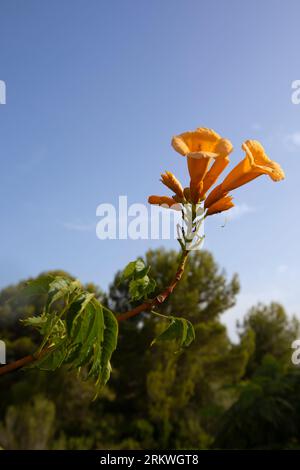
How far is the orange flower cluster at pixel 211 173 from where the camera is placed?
1.09 metres

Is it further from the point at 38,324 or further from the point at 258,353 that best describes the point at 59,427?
the point at 38,324

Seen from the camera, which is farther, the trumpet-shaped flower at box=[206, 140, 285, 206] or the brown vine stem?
the trumpet-shaped flower at box=[206, 140, 285, 206]

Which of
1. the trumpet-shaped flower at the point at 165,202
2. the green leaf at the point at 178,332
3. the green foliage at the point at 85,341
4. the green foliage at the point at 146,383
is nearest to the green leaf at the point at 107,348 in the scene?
the green foliage at the point at 85,341

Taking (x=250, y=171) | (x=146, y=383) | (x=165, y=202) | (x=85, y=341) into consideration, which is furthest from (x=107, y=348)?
(x=146, y=383)

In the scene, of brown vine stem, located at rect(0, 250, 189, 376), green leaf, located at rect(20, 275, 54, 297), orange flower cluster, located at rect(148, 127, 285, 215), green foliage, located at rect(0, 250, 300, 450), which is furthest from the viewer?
green foliage, located at rect(0, 250, 300, 450)

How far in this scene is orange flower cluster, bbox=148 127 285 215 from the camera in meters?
1.09

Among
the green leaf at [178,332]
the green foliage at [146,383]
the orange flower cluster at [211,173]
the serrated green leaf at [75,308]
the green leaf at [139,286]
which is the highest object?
the orange flower cluster at [211,173]

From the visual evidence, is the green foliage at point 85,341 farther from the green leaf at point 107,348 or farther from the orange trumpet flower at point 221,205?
the orange trumpet flower at point 221,205

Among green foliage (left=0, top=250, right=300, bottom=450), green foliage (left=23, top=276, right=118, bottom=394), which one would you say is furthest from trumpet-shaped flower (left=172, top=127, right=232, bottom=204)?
green foliage (left=0, top=250, right=300, bottom=450)

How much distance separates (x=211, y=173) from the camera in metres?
1.17

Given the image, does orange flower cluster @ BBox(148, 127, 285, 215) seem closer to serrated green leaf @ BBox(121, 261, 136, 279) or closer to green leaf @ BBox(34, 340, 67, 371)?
serrated green leaf @ BBox(121, 261, 136, 279)

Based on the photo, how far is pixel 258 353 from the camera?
86.5ft

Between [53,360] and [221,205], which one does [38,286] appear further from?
[221,205]

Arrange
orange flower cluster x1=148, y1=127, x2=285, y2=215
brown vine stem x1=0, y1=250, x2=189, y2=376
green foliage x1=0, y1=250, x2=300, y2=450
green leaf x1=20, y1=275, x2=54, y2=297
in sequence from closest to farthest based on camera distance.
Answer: brown vine stem x1=0, y1=250, x2=189, y2=376, green leaf x1=20, y1=275, x2=54, y2=297, orange flower cluster x1=148, y1=127, x2=285, y2=215, green foliage x1=0, y1=250, x2=300, y2=450
